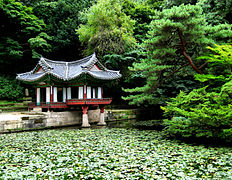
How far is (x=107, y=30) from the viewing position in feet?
77.1

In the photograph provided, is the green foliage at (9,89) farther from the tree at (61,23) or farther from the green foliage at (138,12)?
the green foliage at (138,12)

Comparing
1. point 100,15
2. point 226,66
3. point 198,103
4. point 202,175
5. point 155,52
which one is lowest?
point 202,175

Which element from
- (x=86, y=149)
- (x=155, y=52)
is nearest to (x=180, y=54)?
(x=155, y=52)

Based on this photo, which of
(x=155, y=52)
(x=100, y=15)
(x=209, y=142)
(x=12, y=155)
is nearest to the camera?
(x=12, y=155)

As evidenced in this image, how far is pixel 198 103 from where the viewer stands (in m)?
10.4

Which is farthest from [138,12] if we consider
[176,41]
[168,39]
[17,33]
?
[168,39]

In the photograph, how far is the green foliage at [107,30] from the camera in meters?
23.3

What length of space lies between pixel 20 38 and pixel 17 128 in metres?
14.9

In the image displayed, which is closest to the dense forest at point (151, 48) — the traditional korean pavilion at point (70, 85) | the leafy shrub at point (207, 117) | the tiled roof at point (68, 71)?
the leafy shrub at point (207, 117)

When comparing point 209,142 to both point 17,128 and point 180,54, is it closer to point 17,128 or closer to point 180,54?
point 180,54

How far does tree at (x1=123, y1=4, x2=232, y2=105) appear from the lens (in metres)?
12.1

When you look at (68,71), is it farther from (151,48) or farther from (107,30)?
(151,48)

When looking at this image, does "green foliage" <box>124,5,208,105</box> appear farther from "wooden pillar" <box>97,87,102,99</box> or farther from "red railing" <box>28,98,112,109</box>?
"wooden pillar" <box>97,87,102,99</box>

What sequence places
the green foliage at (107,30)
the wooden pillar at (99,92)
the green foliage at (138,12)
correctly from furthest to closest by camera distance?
the green foliage at (138,12) → the green foliage at (107,30) → the wooden pillar at (99,92)
